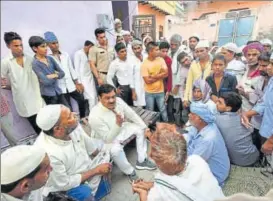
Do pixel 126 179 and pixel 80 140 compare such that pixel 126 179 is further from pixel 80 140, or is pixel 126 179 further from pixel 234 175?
pixel 234 175

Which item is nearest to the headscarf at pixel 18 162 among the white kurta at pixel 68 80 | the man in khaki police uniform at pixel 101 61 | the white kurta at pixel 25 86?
the white kurta at pixel 25 86

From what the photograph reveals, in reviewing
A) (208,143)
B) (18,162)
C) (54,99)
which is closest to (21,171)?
(18,162)

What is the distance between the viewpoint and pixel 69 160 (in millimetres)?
1348

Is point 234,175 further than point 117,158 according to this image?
No

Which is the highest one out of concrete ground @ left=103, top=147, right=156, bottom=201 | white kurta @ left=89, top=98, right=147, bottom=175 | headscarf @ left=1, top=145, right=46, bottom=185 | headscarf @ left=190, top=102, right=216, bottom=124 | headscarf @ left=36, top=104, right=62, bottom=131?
headscarf @ left=1, top=145, right=46, bottom=185

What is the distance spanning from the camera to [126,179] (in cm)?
182

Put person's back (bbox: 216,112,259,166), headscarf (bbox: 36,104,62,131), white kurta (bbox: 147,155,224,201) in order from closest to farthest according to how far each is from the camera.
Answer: white kurta (bbox: 147,155,224,201), headscarf (bbox: 36,104,62,131), person's back (bbox: 216,112,259,166)

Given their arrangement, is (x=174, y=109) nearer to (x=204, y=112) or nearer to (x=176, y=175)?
(x=204, y=112)

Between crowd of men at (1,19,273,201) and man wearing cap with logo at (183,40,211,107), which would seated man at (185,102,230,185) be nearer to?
crowd of men at (1,19,273,201)

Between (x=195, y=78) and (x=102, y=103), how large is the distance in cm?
97

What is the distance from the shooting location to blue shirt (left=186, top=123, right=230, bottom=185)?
1.44 meters

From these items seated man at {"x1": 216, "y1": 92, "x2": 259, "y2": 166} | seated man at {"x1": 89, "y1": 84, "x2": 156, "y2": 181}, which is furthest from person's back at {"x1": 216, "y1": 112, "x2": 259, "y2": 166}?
seated man at {"x1": 89, "y1": 84, "x2": 156, "y2": 181}

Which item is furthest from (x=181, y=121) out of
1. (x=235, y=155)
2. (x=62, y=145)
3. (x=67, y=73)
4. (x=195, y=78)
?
(x=62, y=145)

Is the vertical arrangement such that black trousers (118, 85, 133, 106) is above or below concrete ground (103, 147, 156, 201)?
above
